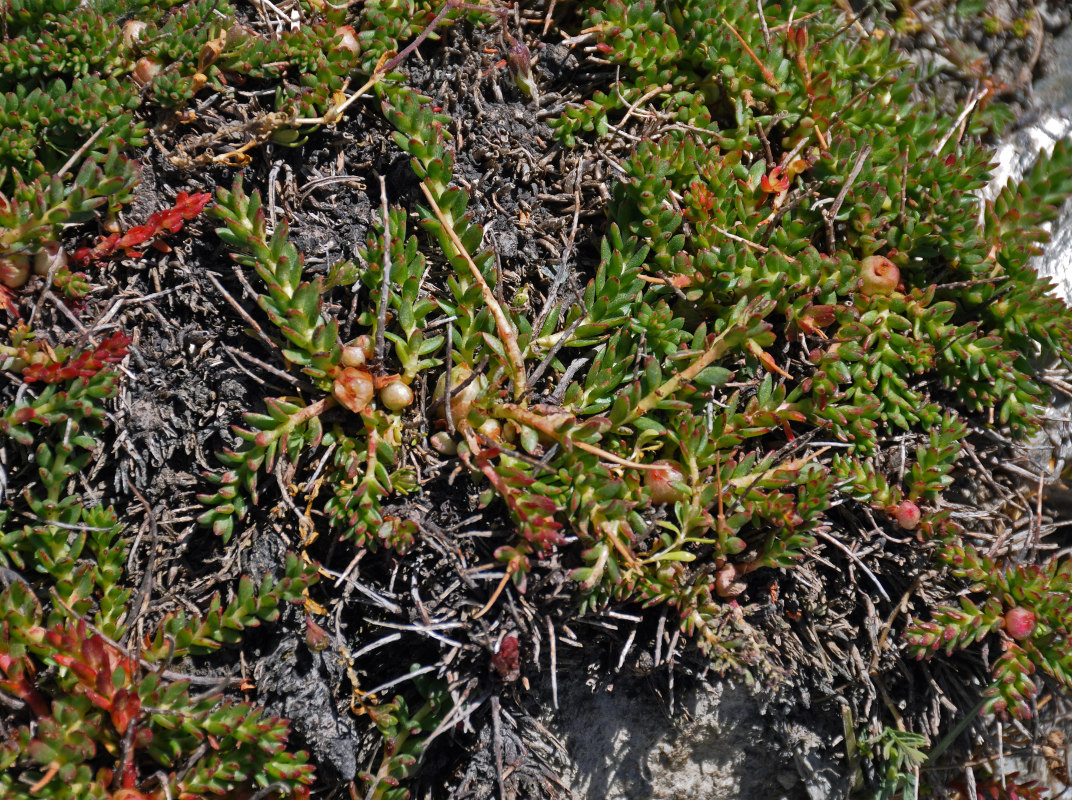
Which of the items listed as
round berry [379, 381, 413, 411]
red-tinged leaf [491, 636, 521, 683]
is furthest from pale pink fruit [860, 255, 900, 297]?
red-tinged leaf [491, 636, 521, 683]

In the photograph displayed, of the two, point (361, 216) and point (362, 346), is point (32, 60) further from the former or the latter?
point (362, 346)

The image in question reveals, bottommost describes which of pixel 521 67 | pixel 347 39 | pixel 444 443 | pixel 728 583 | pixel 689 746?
pixel 689 746

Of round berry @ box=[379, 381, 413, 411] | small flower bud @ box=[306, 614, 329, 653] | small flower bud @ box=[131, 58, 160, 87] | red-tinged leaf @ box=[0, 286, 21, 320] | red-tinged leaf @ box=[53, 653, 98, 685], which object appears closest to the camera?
red-tinged leaf @ box=[53, 653, 98, 685]

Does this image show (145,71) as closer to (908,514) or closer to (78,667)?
(78,667)

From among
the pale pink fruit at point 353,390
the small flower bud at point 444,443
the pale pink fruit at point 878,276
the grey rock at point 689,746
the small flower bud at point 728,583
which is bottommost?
the grey rock at point 689,746

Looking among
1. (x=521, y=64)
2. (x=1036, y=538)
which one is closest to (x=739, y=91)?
(x=521, y=64)

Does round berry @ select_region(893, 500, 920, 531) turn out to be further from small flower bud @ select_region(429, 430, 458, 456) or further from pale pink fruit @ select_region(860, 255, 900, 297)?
small flower bud @ select_region(429, 430, 458, 456)

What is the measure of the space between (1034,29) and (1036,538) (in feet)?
8.04

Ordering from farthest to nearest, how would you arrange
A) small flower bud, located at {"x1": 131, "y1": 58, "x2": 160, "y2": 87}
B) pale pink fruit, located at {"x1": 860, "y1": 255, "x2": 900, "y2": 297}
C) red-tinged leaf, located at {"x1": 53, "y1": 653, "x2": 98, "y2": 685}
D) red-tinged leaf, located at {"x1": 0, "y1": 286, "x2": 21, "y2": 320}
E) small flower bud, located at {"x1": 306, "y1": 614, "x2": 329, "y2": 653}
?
pale pink fruit, located at {"x1": 860, "y1": 255, "x2": 900, "y2": 297}, small flower bud, located at {"x1": 131, "y1": 58, "x2": 160, "y2": 87}, red-tinged leaf, located at {"x1": 0, "y1": 286, "x2": 21, "y2": 320}, small flower bud, located at {"x1": 306, "y1": 614, "x2": 329, "y2": 653}, red-tinged leaf, located at {"x1": 53, "y1": 653, "x2": 98, "y2": 685}

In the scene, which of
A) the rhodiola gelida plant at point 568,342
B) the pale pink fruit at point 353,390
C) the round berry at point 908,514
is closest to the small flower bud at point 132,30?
the rhodiola gelida plant at point 568,342

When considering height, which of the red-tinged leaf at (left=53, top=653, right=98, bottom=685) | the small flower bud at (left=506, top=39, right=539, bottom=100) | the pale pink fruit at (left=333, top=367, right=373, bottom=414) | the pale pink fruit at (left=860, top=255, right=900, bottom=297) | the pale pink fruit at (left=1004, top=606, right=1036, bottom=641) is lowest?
the pale pink fruit at (left=1004, top=606, right=1036, bottom=641)

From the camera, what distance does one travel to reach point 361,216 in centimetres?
318

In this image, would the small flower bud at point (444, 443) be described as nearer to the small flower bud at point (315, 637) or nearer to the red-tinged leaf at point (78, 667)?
the small flower bud at point (315, 637)

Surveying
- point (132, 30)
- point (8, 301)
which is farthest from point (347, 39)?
point (8, 301)
